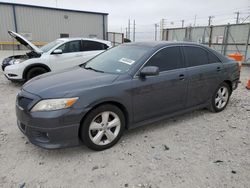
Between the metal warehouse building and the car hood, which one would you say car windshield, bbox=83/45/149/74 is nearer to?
the car hood

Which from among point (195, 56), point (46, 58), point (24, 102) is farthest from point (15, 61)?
point (195, 56)

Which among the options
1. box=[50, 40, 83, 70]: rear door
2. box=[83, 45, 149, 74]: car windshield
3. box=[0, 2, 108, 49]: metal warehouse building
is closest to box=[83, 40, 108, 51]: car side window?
box=[50, 40, 83, 70]: rear door

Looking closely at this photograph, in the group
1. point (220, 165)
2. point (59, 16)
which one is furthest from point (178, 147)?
point (59, 16)

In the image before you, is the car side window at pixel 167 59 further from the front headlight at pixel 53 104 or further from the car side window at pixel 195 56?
the front headlight at pixel 53 104

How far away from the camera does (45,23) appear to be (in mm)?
19719

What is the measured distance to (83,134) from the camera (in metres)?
2.66

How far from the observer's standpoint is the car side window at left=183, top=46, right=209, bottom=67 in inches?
145

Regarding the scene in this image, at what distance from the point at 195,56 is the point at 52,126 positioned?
9.28ft

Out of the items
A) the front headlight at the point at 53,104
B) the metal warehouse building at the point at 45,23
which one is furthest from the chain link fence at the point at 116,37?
the front headlight at the point at 53,104

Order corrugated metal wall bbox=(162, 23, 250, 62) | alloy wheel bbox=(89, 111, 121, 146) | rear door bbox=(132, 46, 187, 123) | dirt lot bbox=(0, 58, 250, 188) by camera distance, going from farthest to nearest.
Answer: corrugated metal wall bbox=(162, 23, 250, 62) < rear door bbox=(132, 46, 187, 123) < alloy wheel bbox=(89, 111, 121, 146) < dirt lot bbox=(0, 58, 250, 188)

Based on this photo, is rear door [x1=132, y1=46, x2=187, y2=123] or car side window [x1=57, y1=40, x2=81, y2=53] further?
car side window [x1=57, y1=40, x2=81, y2=53]

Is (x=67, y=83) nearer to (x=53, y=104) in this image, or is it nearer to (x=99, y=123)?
(x=53, y=104)

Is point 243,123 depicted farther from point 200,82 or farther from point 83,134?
point 83,134

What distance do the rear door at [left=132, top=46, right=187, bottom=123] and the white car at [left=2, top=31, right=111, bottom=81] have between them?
3.95 metres
